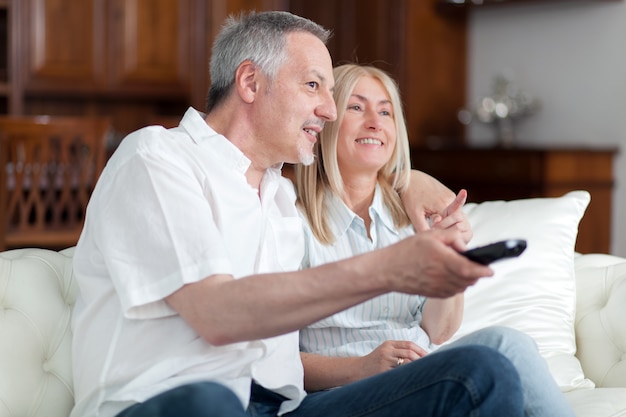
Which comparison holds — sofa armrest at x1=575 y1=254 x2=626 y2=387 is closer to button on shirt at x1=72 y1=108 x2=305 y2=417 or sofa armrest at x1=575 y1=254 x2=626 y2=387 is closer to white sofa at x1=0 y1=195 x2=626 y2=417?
white sofa at x1=0 y1=195 x2=626 y2=417

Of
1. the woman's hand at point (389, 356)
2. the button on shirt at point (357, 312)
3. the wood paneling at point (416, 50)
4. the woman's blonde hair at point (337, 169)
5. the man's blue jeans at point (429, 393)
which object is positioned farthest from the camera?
the wood paneling at point (416, 50)

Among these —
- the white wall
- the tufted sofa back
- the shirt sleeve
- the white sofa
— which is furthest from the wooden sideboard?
the shirt sleeve

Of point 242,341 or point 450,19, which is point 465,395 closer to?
point 242,341

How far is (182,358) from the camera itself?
4.78 ft

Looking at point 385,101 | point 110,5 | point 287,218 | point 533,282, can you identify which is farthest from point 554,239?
point 110,5

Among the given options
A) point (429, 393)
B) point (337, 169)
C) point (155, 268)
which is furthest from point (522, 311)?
point (155, 268)

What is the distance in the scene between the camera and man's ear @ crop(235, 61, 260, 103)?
1.72 m

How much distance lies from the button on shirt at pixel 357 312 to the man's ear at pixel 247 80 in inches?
12.5

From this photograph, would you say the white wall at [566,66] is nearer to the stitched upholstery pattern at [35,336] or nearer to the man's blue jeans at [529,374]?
the man's blue jeans at [529,374]

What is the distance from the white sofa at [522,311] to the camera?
1759 millimetres

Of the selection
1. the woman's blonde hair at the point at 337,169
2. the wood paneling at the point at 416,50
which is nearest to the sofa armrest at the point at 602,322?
the woman's blonde hair at the point at 337,169

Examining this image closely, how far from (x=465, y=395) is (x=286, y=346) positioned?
0.36 meters

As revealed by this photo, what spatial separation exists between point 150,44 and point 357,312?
3.39 m

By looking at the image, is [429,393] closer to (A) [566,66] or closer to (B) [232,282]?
(B) [232,282]
